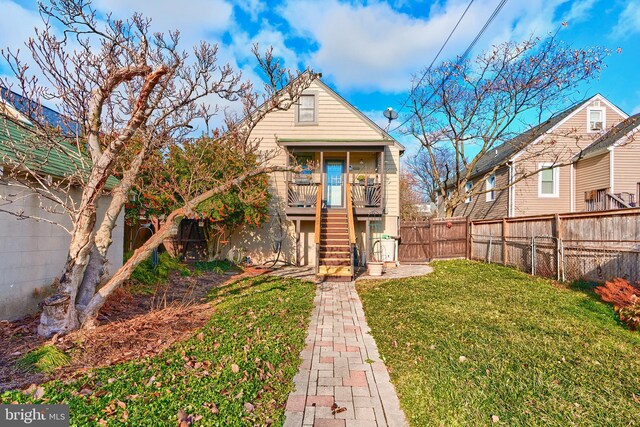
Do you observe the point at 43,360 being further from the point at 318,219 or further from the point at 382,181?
the point at 382,181

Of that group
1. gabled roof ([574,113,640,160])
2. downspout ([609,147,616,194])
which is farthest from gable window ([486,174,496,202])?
downspout ([609,147,616,194])

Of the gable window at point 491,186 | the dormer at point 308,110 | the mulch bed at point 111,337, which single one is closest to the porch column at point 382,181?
the dormer at point 308,110

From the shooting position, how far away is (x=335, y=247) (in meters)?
9.69

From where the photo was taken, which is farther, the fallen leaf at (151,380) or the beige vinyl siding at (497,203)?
the beige vinyl siding at (497,203)

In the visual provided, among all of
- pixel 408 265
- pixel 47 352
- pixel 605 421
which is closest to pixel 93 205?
pixel 47 352

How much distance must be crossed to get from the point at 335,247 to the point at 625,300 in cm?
661

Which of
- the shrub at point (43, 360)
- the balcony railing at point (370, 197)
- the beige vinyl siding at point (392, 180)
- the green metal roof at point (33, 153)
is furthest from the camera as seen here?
the beige vinyl siding at point (392, 180)

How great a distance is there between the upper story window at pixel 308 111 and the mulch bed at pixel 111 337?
8673 millimetres

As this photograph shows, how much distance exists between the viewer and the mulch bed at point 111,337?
3.03 meters

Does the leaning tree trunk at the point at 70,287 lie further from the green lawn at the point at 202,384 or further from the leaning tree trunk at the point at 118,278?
the green lawn at the point at 202,384

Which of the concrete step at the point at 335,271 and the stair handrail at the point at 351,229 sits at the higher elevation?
the stair handrail at the point at 351,229

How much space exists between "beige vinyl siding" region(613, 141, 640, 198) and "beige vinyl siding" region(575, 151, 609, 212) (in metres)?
0.28

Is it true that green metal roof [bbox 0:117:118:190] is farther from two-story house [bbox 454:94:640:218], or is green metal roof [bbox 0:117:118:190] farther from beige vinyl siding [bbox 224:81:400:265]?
two-story house [bbox 454:94:640:218]

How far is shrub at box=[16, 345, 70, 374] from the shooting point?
3020mm
